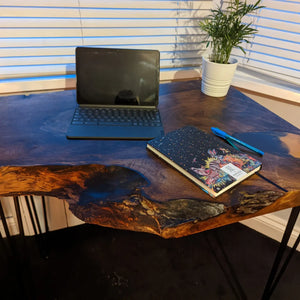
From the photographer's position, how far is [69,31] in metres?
1.16

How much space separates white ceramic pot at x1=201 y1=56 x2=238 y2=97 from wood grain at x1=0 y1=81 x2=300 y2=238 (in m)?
0.23

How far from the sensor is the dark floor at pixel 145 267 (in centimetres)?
123

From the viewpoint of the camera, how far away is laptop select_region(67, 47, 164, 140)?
3.05 ft

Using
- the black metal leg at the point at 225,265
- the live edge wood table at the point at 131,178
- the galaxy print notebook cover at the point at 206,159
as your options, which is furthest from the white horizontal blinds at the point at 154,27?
the black metal leg at the point at 225,265

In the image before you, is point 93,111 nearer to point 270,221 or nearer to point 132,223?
point 132,223

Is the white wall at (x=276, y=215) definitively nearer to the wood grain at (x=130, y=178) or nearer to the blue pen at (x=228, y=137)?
the wood grain at (x=130, y=178)

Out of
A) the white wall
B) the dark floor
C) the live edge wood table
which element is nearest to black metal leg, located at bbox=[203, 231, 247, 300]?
the dark floor

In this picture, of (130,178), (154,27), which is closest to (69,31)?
(154,27)

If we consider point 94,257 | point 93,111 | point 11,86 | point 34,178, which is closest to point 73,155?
point 34,178

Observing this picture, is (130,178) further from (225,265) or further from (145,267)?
(225,265)

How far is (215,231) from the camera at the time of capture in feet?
5.14

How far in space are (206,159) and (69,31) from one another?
34.0 inches

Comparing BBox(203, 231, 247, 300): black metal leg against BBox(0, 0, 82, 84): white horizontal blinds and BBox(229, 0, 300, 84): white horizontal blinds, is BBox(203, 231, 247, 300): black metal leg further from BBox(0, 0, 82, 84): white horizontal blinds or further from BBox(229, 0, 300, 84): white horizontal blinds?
BBox(0, 0, 82, 84): white horizontal blinds

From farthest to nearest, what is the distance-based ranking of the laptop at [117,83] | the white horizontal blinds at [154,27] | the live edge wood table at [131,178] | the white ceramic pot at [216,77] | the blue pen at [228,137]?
the white horizontal blinds at [154,27] < the white ceramic pot at [216,77] < the laptop at [117,83] < the blue pen at [228,137] < the live edge wood table at [131,178]
